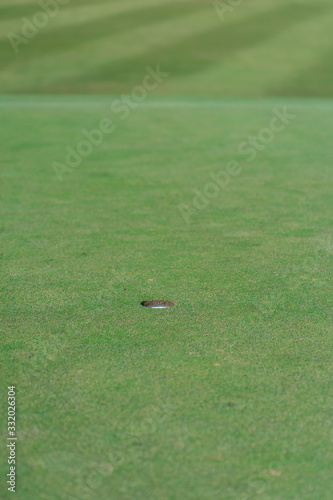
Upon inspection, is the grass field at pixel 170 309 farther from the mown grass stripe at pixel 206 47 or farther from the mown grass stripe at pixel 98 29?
the mown grass stripe at pixel 98 29

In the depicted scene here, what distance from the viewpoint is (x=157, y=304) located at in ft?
13.1

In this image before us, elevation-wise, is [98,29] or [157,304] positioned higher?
[157,304]

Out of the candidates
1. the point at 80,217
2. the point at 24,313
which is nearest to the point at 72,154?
the point at 80,217

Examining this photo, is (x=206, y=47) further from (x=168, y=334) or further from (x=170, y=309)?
(x=168, y=334)

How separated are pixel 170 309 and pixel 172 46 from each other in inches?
600

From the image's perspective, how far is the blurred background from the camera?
16.1 meters

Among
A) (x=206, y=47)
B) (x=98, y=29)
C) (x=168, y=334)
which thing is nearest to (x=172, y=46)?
(x=206, y=47)

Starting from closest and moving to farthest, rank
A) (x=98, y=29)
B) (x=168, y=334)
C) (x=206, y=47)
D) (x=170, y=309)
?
(x=168, y=334)
(x=170, y=309)
(x=206, y=47)
(x=98, y=29)

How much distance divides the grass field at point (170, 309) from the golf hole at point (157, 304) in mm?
67

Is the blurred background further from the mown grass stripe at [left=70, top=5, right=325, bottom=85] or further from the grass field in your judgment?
the grass field

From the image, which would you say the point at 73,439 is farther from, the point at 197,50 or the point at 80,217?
the point at 197,50

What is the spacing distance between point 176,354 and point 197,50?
15.6 meters

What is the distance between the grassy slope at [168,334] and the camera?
241 centimetres

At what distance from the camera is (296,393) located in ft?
9.56
